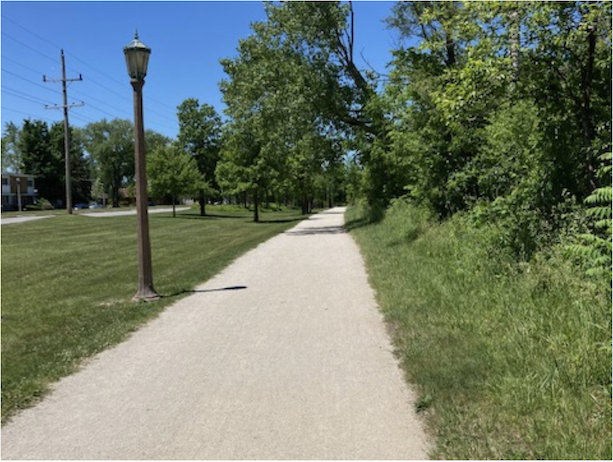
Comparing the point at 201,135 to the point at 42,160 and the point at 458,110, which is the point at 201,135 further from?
the point at 458,110

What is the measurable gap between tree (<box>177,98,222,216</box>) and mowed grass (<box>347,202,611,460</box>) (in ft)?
181

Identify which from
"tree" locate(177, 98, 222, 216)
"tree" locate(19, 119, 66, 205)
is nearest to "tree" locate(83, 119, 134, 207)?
"tree" locate(19, 119, 66, 205)

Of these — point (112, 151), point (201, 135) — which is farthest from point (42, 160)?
point (201, 135)

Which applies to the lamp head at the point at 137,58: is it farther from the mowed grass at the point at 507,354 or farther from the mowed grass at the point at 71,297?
the mowed grass at the point at 507,354

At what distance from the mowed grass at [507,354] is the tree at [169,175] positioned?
41310mm

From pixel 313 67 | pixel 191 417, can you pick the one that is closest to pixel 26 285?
pixel 191 417

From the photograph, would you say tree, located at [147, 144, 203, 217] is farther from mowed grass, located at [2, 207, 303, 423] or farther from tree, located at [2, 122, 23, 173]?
tree, located at [2, 122, 23, 173]

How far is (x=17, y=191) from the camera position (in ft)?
276

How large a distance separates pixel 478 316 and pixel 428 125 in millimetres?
8484

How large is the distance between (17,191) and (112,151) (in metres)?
21.1

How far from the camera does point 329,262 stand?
1352 centimetres

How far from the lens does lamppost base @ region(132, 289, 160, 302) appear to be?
8.75 meters

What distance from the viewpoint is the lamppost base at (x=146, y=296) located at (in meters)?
8.75

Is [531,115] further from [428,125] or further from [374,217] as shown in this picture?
[374,217]
